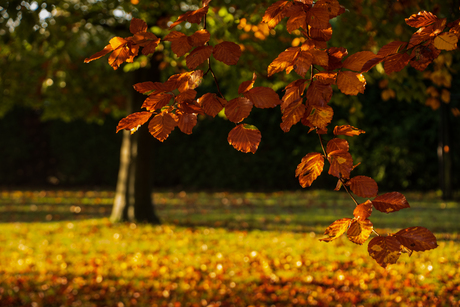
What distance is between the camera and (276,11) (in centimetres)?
150

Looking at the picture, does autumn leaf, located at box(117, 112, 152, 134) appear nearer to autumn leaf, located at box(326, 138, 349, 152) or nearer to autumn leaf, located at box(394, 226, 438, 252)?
autumn leaf, located at box(326, 138, 349, 152)

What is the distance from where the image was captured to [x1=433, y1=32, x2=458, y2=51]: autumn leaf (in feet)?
4.27

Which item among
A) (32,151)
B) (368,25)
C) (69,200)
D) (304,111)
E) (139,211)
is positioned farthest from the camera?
(32,151)

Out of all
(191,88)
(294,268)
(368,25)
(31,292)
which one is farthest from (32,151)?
(191,88)

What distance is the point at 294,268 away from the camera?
203 inches

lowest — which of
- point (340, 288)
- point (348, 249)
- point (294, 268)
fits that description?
point (348, 249)

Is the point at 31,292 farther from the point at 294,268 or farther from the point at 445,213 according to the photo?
the point at 445,213

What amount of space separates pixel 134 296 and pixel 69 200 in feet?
27.3

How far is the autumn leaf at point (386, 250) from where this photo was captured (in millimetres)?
1236

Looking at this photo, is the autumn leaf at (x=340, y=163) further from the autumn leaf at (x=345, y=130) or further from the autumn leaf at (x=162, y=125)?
the autumn leaf at (x=162, y=125)

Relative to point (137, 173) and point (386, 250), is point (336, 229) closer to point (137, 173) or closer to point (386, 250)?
point (386, 250)

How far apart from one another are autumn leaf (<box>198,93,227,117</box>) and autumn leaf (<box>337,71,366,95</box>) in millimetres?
382

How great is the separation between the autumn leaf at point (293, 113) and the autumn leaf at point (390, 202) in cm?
34

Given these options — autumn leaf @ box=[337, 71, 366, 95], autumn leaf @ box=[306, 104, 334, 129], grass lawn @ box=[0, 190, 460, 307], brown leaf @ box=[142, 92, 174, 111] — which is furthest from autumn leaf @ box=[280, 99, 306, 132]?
grass lawn @ box=[0, 190, 460, 307]
